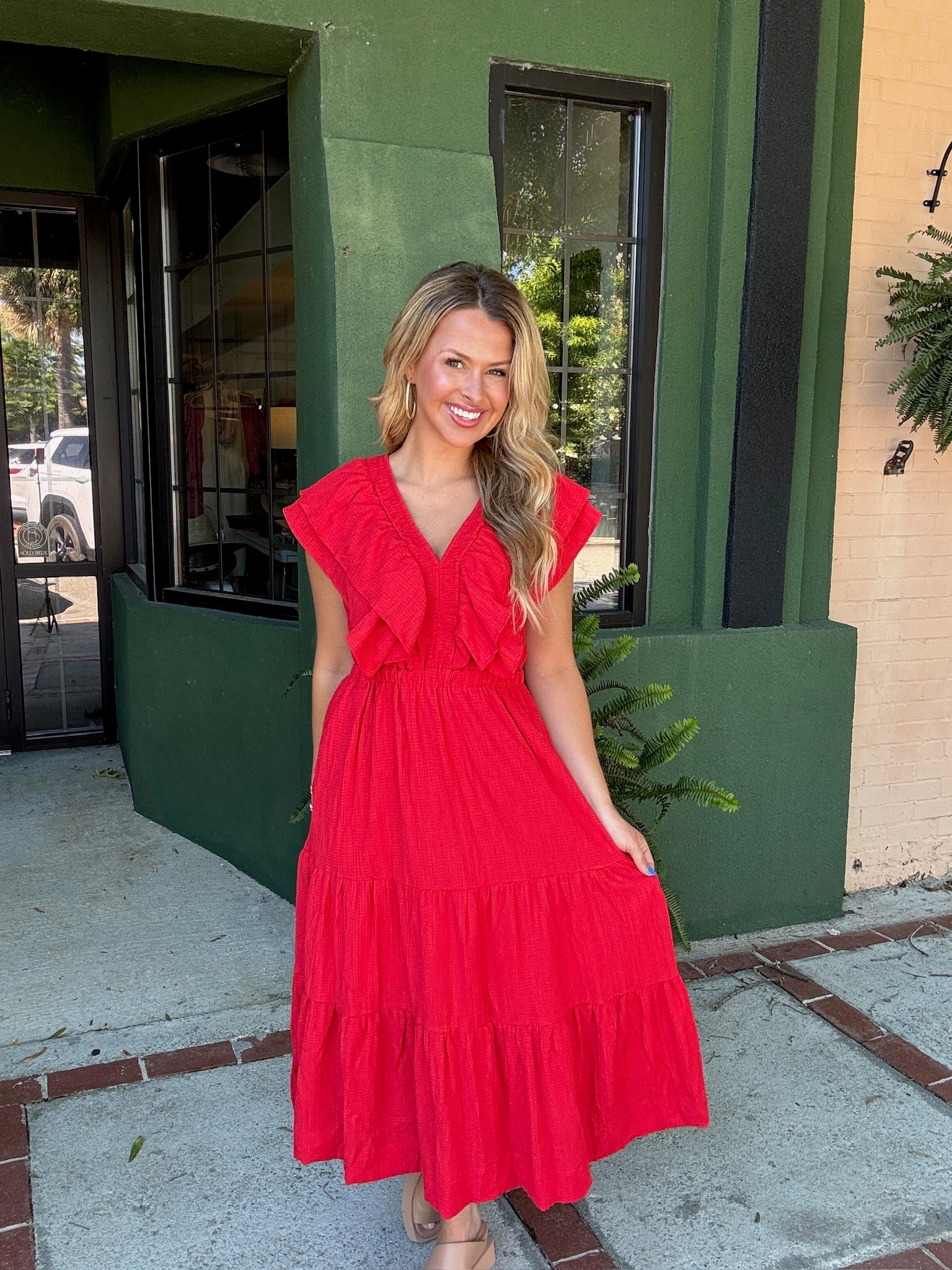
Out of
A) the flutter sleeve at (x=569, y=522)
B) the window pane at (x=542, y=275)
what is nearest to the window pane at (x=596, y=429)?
the window pane at (x=542, y=275)

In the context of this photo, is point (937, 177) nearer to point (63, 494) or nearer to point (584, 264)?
point (584, 264)

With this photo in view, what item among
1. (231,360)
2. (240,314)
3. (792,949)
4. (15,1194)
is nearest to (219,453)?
(231,360)

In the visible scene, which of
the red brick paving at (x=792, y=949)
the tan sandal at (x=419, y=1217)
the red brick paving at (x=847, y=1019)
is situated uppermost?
the tan sandal at (x=419, y=1217)

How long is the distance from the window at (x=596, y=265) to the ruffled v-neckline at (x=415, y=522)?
5.08 feet

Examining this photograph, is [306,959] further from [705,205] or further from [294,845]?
[705,205]

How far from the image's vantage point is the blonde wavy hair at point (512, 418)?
80.7 inches

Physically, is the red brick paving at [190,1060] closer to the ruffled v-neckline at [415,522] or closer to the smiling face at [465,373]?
the ruffled v-neckline at [415,522]

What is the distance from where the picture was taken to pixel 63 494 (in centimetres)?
551

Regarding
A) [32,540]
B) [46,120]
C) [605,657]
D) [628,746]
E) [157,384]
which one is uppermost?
[46,120]

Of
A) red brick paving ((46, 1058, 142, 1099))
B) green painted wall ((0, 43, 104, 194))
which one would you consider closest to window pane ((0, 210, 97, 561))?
green painted wall ((0, 43, 104, 194))

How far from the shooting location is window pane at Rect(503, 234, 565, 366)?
356cm

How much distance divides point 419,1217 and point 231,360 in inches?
119

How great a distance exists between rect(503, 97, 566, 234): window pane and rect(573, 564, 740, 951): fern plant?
122cm

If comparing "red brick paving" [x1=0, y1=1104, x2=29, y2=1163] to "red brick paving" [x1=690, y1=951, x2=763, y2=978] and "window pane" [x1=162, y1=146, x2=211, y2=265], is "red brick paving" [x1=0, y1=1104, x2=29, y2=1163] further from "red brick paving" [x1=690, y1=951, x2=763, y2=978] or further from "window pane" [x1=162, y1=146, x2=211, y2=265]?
"window pane" [x1=162, y1=146, x2=211, y2=265]
